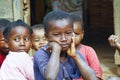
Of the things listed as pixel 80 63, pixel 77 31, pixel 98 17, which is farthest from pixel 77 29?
pixel 98 17

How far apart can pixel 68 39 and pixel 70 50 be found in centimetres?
10

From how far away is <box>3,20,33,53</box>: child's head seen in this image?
9.73 ft

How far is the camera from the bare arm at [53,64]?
233 cm

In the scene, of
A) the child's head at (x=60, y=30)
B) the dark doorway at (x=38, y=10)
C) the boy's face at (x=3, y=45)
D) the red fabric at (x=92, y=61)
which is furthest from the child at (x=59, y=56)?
the dark doorway at (x=38, y=10)

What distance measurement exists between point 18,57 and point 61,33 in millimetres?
573

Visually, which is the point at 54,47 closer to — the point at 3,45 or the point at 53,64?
the point at 53,64

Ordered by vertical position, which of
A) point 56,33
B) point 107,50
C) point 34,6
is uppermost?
point 34,6

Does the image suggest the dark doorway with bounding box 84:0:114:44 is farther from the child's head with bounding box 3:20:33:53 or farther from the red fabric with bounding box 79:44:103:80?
the child's head with bounding box 3:20:33:53

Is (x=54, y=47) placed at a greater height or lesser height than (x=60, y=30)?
lesser

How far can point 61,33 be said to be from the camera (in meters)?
2.39

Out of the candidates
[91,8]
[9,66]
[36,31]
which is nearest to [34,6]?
[91,8]

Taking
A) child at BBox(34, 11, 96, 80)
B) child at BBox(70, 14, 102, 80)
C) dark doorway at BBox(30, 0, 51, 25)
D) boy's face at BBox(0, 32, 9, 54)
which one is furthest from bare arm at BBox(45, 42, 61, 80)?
dark doorway at BBox(30, 0, 51, 25)

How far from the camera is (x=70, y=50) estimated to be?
2449 mm

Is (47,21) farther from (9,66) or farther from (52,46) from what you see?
(9,66)
